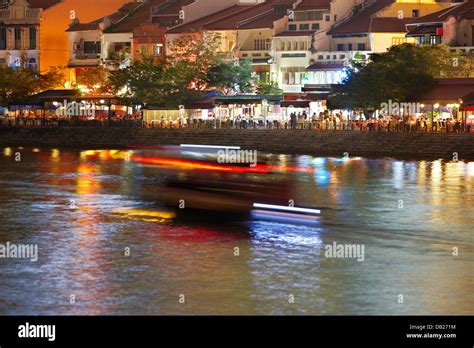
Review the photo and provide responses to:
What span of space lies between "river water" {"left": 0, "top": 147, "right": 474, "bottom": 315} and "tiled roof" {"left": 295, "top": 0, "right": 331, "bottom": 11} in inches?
1554

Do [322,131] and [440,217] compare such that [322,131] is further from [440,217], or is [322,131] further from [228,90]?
[440,217]

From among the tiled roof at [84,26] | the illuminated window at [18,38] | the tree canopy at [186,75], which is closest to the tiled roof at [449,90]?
the tree canopy at [186,75]

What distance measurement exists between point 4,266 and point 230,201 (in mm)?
15357

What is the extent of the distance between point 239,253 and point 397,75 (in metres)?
41.0

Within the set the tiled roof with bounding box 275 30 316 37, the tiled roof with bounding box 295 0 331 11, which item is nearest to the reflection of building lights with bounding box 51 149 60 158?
the tiled roof with bounding box 275 30 316 37

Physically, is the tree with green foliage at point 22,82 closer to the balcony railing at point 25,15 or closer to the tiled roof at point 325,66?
the balcony railing at point 25,15

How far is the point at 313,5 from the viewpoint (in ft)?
286

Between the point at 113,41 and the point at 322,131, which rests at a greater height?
the point at 113,41

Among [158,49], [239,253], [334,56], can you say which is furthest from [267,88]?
[239,253]

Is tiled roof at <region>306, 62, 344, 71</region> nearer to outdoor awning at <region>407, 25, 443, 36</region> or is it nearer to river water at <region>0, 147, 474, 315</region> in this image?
outdoor awning at <region>407, 25, 443, 36</region>

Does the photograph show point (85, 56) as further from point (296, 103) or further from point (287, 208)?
point (287, 208)

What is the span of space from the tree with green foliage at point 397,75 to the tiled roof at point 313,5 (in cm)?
1351
